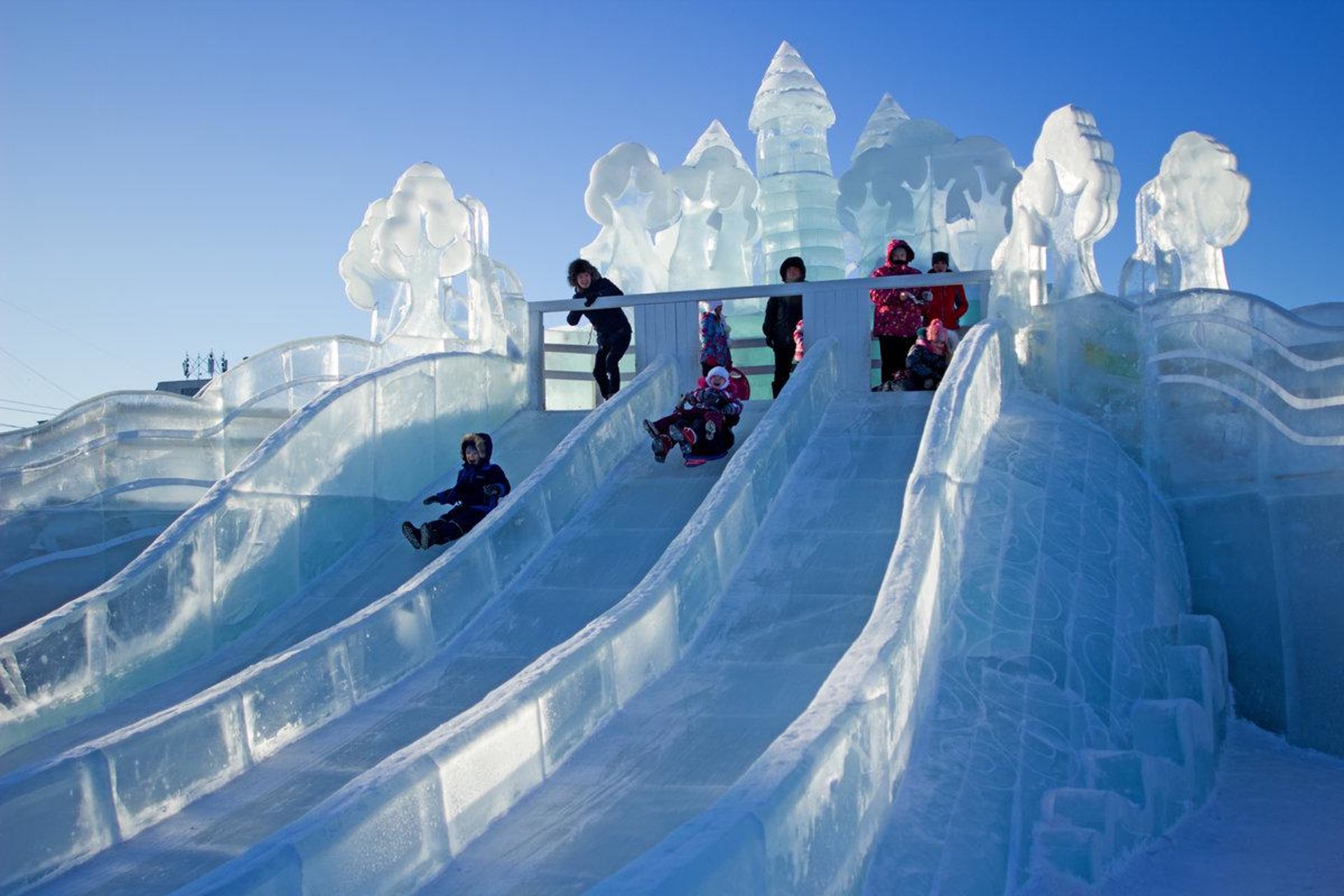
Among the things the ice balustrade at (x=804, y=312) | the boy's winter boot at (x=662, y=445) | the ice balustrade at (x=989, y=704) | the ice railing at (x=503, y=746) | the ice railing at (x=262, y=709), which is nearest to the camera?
the ice balustrade at (x=989, y=704)

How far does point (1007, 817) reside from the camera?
5.28 m

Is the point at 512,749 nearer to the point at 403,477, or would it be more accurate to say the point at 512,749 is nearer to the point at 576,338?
the point at 403,477

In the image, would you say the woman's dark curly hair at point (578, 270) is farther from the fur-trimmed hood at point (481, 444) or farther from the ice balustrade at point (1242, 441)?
the ice balustrade at point (1242, 441)

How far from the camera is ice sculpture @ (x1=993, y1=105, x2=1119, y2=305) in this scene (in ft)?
34.7

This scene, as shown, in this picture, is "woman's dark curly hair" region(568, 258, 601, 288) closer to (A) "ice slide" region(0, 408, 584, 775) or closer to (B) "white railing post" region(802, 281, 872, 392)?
(A) "ice slide" region(0, 408, 584, 775)

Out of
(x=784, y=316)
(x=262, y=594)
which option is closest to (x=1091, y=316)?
(x=784, y=316)

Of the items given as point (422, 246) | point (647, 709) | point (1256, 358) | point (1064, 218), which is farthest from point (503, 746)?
point (422, 246)

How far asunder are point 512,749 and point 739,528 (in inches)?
114

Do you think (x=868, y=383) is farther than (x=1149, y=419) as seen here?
Yes

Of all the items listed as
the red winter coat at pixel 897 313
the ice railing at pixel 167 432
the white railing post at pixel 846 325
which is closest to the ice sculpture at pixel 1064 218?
the red winter coat at pixel 897 313

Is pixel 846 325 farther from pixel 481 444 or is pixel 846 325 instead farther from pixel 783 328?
pixel 481 444

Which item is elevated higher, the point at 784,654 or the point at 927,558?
the point at 927,558

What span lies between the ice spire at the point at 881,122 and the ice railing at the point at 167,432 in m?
8.01

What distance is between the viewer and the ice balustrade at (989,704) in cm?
435
